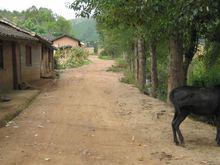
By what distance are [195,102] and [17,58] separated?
579 inches

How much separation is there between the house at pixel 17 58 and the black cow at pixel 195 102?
9.17 metres

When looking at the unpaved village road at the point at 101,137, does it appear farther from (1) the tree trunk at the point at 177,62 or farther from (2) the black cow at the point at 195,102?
(1) the tree trunk at the point at 177,62

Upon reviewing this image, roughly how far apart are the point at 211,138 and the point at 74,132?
3323 millimetres

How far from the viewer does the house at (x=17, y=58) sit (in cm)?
2000

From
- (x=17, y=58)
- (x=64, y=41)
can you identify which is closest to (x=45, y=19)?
(x=64, y=41)

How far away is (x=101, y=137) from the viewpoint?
10.7 meters

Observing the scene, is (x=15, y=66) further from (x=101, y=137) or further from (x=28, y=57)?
(x=101, y=137)

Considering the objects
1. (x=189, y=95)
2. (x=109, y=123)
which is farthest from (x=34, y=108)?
(x=189, y=95)

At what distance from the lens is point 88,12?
17.7 meters

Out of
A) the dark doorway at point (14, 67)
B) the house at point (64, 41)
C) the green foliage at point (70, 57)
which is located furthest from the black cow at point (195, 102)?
the house at point (64, 41)

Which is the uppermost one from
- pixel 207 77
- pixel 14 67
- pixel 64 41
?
pixel 64 41

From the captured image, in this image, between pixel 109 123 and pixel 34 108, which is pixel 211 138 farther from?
pixel 34 108

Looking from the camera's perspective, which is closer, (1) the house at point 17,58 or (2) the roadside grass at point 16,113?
(2) the roadside grass at point 16,113

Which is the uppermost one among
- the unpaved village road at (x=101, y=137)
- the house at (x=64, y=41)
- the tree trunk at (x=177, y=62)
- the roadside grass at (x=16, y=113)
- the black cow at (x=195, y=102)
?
the house at (x=64, y=41)
